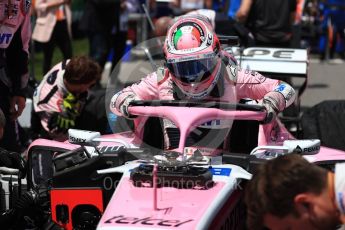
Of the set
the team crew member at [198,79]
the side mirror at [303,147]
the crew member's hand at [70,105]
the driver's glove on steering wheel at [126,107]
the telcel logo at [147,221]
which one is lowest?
the crew member's hand at [70,105]

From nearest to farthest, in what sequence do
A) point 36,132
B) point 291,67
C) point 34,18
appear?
point 291,67 → point 36,132 → point 34,18

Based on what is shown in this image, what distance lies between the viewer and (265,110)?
179 inches

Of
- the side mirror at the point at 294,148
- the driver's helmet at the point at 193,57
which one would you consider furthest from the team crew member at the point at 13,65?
the side mirror at the point at 294,148

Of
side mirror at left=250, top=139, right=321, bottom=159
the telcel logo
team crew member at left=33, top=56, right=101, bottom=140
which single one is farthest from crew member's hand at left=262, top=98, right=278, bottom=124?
team crew member at left=33, top=56, right=101, bottom=140

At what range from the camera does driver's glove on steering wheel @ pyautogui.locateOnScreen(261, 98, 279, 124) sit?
4573 mm

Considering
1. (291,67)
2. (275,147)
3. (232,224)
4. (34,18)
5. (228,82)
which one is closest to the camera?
(232,224)

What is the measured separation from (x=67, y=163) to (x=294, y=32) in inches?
277

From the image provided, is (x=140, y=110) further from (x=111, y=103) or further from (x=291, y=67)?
(x=291, y=67)

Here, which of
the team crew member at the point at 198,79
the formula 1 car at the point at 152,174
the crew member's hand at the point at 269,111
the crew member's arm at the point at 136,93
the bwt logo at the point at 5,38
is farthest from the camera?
the bwt logo at the point at 5,38

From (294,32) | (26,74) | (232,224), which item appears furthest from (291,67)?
(294,32)

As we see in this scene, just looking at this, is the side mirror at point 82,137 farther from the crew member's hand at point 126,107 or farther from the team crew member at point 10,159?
the team crew member at point 10,159

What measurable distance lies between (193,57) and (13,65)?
1.51 metres

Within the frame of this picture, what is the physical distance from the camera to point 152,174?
3.79 m

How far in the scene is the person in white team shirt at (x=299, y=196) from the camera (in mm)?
3039
